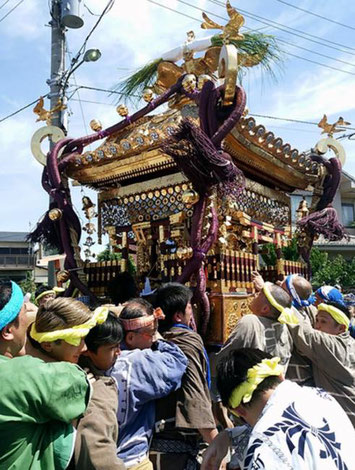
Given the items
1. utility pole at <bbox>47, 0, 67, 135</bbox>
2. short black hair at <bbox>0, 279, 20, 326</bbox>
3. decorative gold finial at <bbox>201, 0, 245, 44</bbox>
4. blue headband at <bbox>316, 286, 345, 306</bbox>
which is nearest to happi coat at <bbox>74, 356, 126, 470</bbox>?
short black hair at <bbox>0, 279, 20, 326</bbox>

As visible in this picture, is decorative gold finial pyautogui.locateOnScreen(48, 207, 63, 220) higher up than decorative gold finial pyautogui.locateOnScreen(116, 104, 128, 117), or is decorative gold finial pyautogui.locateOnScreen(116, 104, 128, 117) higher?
decorative gold finial pyautogui.locateOnScreen(116, 104, 128, 117)

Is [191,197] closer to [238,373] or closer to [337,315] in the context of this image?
[337,315]

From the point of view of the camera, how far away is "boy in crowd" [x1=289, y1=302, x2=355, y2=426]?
8.93 ft

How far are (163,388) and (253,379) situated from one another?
0.71 m

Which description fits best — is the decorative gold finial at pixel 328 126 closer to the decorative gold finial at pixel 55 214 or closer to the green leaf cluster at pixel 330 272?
the decorative gold finial at pixel 55 214

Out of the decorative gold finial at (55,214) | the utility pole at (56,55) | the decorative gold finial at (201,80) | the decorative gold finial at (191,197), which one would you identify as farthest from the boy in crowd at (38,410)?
the utility pole at (56,55)

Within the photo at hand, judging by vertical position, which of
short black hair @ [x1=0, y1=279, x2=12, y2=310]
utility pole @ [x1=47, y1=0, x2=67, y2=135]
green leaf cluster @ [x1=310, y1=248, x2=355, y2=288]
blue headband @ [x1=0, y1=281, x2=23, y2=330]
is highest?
utility pole @ [x1=47, y1=0, x2=67, y2=135]

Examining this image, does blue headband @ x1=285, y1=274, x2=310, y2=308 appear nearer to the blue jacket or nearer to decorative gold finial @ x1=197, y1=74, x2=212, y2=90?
the blue jacket

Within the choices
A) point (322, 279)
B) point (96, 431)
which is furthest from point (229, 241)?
point (322, 279)

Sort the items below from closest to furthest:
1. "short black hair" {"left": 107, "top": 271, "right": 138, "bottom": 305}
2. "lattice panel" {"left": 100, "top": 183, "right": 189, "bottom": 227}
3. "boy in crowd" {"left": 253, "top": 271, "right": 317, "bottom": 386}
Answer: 1. "boy in crowd" {"left": 253, "top": 271, "right": 317, "bottom": 386}
2. "lattice panel" {"left": 100, "top": 183, "right": 189, "bottom": 227}
3. "short black hair" {"left": 107, "top": 271, "right": 138, "bottom": 305}

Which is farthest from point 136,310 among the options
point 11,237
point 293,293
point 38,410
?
point 11,237

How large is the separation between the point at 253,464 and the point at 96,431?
66cm

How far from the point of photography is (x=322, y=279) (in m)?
18.9

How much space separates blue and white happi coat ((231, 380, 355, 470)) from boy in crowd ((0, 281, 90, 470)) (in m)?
0.59
